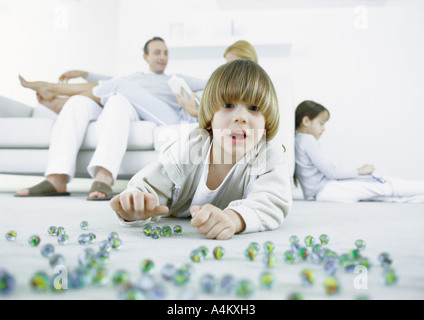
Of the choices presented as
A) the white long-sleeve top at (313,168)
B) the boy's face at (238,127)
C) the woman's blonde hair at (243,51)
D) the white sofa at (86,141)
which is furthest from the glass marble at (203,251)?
the white long-sleeve top at (313,168)

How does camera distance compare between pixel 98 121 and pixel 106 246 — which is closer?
pixel 106 246

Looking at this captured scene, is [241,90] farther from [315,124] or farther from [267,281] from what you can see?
[315,124]

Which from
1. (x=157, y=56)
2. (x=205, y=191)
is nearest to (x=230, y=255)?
(x=205, y=191)

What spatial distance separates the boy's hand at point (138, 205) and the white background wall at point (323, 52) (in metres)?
2.59

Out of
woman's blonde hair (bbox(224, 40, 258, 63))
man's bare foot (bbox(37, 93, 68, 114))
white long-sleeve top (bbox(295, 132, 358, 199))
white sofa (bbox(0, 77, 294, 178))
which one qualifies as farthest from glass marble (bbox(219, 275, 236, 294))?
man's bare foot (bbox(37, 93, 68, 114))

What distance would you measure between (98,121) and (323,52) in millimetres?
2396

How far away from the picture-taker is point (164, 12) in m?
3.49

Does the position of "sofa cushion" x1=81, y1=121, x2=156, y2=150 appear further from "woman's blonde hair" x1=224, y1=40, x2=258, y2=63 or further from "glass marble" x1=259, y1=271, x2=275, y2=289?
"glass marble" x1=259, y1=271, x2=275, y2=289

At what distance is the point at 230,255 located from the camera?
51 cm

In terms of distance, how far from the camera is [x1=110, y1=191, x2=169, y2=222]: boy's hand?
672mm

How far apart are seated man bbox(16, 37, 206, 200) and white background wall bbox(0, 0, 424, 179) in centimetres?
153

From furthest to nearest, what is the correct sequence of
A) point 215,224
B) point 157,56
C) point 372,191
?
point 157,56 → point 372,191 → point 215,224
